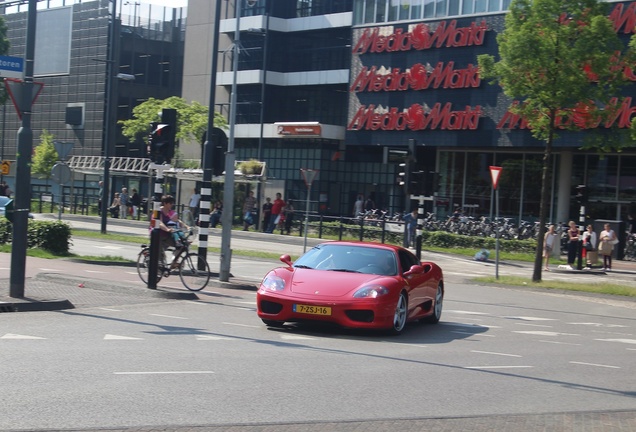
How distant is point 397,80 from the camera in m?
50.8

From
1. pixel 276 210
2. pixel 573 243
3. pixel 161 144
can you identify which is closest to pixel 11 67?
pixel 161 144

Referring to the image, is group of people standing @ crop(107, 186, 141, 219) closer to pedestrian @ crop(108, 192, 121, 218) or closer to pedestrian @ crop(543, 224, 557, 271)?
pedestrian @ crop(108, 192, 121, 218)

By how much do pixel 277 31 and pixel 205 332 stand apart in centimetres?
4876

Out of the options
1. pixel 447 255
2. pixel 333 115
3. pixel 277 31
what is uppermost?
pixel 277 31

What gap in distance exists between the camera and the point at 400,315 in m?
13.2

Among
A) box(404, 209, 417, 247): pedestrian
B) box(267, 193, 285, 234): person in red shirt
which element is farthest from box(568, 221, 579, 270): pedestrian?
box(267, 193, 285, 234): person in red shirt

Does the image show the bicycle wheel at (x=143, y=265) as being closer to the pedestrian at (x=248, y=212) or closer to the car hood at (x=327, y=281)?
the car hood at (x=327, y=281)

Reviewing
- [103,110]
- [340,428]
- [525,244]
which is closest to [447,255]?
[525,244]

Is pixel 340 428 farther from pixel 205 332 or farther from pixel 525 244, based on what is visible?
pixel 525 244

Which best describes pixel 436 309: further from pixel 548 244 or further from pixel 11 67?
pixel 548 244

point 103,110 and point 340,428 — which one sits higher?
point 103,110

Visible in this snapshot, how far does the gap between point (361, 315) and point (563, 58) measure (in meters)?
14.3

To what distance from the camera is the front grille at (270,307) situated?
502 inches

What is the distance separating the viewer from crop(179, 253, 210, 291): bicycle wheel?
1800 centimetres
